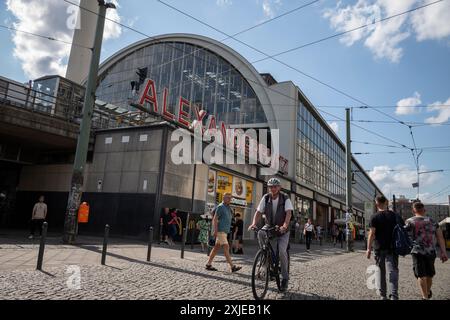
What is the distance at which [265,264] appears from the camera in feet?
17.4

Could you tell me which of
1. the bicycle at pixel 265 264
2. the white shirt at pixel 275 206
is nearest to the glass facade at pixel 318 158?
the white shirt at pixel 275 206

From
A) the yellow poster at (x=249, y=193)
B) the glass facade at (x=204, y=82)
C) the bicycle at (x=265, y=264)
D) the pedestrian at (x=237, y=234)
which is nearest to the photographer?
the bicycle at (x=265, y=264)

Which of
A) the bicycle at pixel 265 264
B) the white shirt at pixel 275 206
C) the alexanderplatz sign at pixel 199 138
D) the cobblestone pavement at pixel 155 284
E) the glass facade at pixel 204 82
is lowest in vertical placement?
the cobblestone pavement at pixel 155 284

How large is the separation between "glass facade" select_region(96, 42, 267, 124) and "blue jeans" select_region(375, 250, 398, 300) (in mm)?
30766

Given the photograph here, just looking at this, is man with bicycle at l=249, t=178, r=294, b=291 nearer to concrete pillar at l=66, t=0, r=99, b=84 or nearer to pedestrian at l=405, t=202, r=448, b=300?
pedestrian at l=405, t=202, r=448, b=300

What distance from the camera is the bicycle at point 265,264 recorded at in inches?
200

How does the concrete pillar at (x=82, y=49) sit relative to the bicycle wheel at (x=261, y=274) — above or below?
above

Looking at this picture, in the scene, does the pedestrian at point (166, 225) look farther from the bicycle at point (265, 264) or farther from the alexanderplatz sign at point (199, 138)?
the bicycle at point (265, 264)

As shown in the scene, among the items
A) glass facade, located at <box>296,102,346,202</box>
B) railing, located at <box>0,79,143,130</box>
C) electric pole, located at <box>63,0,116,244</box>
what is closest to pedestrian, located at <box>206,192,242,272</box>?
electric pole, located at <box>63,0,116,244</box>

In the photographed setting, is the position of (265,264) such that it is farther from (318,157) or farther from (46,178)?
(318,157)

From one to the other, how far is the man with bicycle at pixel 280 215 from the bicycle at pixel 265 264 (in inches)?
4.0

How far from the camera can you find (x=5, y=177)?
22.6 meters
